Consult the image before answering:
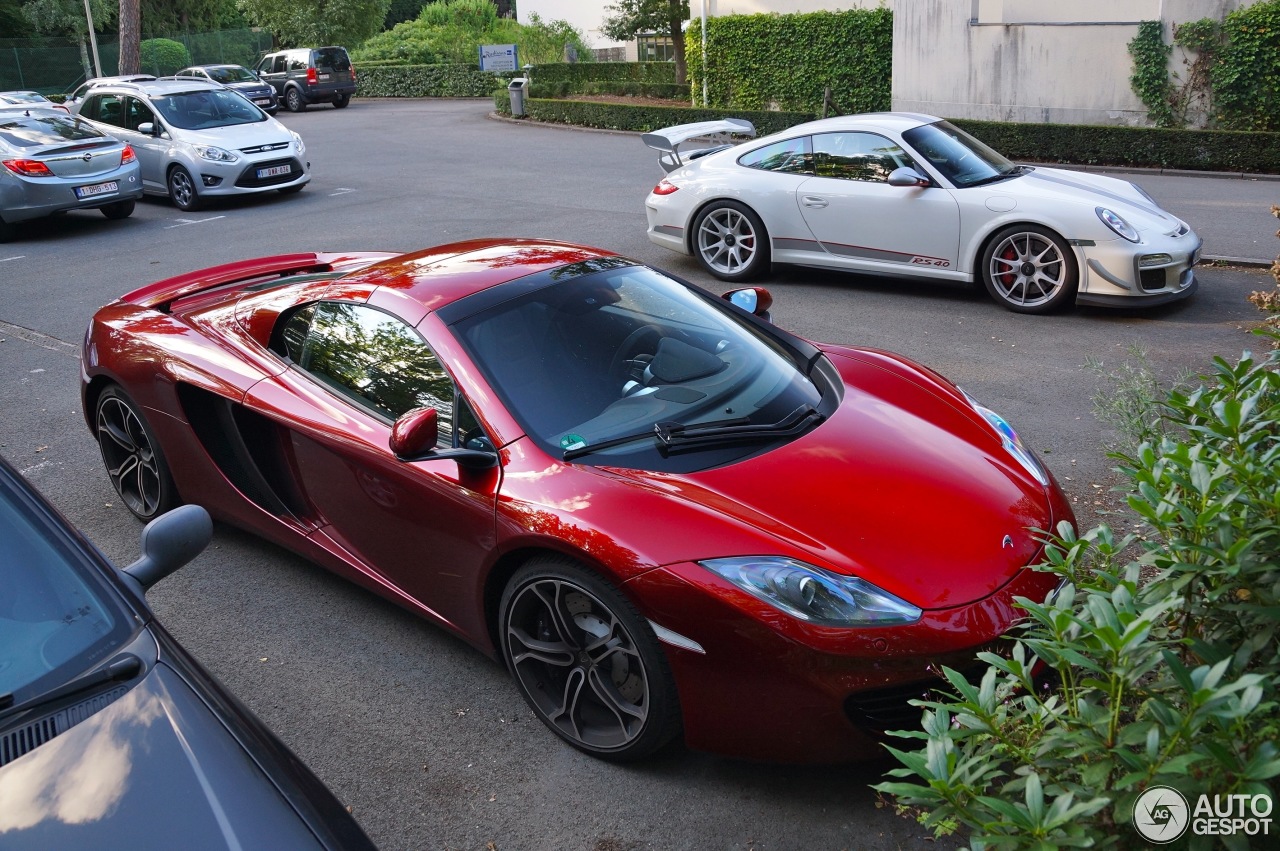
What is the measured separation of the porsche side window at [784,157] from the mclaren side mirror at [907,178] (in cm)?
80

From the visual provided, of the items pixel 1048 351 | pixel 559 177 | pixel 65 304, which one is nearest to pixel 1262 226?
pixel 1048 351

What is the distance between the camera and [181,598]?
4621 mm

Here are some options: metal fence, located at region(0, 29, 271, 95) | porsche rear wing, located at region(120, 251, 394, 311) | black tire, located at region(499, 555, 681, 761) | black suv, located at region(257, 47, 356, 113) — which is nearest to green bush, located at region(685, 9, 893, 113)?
black suv, located at region(257, 47, 356, 113)

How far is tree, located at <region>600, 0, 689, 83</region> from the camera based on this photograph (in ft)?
102

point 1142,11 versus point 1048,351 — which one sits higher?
point 1142,11

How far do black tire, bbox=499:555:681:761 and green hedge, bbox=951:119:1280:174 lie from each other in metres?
16.5

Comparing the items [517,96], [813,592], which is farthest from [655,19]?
[813,592]

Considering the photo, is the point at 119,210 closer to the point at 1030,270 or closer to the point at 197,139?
the point at 197,139

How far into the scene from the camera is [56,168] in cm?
1309

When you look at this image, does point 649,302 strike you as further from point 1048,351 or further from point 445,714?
point 1048,351

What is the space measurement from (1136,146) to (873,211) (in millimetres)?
10406

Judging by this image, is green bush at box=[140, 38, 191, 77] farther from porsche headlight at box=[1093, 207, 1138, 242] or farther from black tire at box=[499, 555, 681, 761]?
black tire at box=[499, 555, 681, 761]

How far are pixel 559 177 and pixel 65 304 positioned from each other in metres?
8.19

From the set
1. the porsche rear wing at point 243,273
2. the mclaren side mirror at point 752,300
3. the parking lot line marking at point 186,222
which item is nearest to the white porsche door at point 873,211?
the mclaren side mirror at point 752,300
